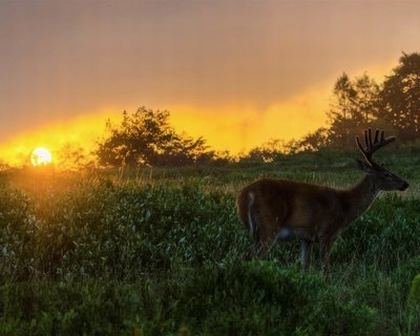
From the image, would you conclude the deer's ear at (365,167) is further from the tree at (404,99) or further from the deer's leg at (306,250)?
the tree at (404,99)

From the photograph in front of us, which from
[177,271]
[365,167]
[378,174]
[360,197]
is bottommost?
[177,271]

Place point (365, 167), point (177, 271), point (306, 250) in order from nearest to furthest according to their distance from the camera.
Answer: point (177, 271), point (306, 250), point (365, 167)

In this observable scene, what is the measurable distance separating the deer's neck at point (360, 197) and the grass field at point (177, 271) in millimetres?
553

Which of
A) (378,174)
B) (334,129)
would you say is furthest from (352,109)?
(378,174)

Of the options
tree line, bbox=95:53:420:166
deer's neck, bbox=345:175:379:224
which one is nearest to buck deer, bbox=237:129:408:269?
deer's neck, bbox=345:175:379:224

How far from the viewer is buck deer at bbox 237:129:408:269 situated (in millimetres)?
10789

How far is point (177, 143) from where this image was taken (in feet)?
205

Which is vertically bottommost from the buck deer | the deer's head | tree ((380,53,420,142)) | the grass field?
the grass field

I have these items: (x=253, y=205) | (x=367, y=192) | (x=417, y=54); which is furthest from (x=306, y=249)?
(x=417, y=54)

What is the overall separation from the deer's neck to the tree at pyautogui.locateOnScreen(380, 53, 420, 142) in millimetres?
56667

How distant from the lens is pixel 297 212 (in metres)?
11.2

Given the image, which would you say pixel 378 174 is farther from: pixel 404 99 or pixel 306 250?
pixel 404 99

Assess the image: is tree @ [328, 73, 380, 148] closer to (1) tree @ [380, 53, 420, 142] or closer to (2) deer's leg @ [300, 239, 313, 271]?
(1) tree @ [380, 53, 420, 142]

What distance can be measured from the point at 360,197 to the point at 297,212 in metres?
1.95
